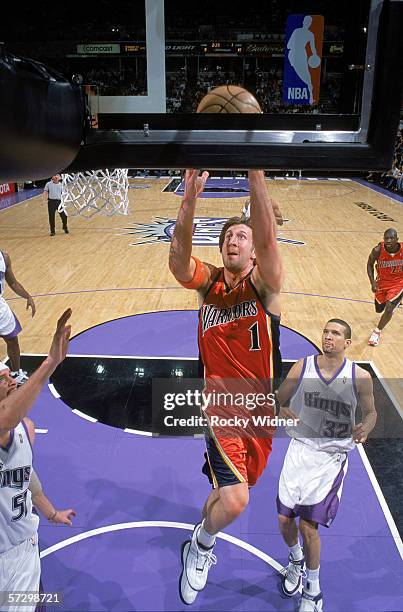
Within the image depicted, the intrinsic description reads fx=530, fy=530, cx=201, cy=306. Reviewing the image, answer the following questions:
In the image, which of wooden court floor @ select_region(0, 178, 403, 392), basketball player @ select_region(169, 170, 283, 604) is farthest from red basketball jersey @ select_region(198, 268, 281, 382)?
wooden court floor @ select_region(0, 178, 403, 392)

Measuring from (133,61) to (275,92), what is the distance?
0.66 m

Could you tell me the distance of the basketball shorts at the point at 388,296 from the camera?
23.2 feet

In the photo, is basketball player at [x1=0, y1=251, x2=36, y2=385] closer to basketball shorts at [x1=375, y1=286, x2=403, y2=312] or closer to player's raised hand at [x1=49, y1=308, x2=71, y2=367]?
player's raised hand at [x1=49, y1=308, x2=71, y2=367]

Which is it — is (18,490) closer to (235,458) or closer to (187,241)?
(235,458)

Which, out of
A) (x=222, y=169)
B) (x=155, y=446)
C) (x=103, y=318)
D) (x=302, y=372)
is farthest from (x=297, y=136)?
(x=103, y=318)

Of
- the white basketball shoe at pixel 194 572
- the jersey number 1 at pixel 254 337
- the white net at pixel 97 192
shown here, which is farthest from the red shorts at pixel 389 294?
the white net at pixel 97 192

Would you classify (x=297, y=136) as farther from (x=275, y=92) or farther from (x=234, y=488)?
(x=234, y=488)

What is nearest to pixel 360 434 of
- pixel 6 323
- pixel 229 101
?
pixel 229 101

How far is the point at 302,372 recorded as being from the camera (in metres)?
3.58

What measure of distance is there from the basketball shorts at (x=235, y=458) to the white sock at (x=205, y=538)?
283mm

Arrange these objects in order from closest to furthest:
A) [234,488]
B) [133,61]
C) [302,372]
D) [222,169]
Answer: [222,169]
[133,61]
[234,488]
[302,372]

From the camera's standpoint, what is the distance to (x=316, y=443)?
3.34 metres

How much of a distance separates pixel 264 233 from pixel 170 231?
37.3ft

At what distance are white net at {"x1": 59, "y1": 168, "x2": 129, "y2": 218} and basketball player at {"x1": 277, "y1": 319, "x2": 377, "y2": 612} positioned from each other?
10.4 metres
